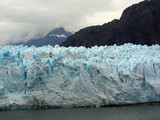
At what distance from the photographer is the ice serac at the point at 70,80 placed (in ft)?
50.0

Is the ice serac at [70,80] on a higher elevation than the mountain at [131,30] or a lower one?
lower

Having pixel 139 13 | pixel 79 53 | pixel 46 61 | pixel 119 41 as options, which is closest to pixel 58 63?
pixel 46 61

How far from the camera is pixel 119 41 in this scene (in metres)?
41.7

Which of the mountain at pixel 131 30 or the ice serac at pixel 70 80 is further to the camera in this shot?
the mountain at pixel 131 30

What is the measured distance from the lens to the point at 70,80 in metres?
15.9

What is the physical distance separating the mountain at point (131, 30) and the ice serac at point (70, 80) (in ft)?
78.4

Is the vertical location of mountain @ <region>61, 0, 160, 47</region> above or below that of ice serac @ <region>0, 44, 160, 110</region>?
above

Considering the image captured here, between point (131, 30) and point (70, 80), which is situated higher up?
point (131, 30)

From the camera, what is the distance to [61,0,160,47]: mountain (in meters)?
40.4

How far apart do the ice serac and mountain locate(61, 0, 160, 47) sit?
23889mm

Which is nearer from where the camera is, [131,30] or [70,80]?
[70,80]

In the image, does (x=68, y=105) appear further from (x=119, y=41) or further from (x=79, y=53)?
(x=119, y=41)

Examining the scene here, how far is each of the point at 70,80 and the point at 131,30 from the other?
2872cm

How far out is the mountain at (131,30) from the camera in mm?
40438
